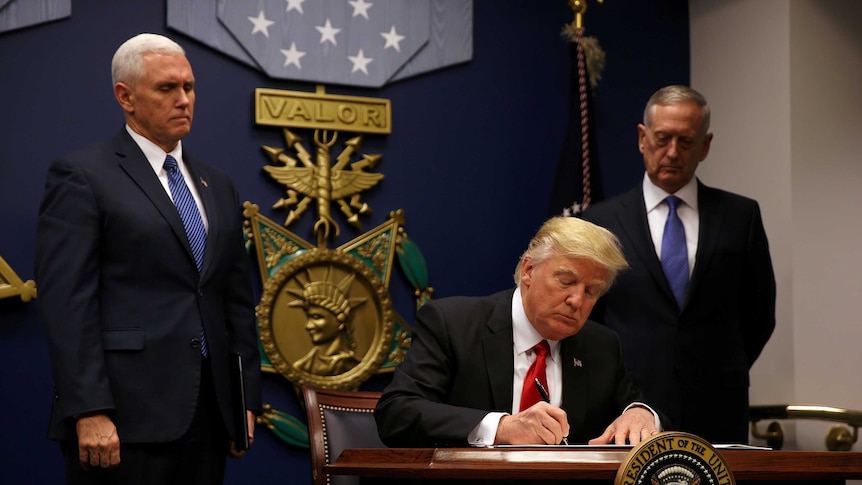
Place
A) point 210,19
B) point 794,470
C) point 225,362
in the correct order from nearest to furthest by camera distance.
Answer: point 794,470 → point 225,362 → point 210,19

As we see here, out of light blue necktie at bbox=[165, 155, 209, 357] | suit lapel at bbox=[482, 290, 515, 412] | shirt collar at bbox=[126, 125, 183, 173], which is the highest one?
shirt collar at bbox=[126, 125, 183, 173]

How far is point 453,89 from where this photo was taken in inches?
204

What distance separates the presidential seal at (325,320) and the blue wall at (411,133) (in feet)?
0.41

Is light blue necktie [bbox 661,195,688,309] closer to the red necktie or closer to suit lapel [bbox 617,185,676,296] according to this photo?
suit lapel [bbox 617,185,676,296]

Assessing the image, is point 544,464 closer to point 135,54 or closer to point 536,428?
point 536,428

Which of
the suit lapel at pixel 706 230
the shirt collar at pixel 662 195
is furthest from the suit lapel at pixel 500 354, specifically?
the shirt collar at pixel 662 195

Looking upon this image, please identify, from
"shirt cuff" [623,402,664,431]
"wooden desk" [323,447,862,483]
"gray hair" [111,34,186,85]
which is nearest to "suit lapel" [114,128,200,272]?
"gray hair" [111,34,186,85]

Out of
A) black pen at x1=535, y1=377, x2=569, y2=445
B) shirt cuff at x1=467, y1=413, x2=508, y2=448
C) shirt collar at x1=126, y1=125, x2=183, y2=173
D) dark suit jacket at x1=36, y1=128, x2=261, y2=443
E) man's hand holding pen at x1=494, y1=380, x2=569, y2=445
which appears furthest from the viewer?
shirt collar at x1=126, y1=125, x2=183, y2=173

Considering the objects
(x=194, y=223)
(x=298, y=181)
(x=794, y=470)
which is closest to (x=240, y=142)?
(x=298, y=181)

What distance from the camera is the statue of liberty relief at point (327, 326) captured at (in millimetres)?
4750

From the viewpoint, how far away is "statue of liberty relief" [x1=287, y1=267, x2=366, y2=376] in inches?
187

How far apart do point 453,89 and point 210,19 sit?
1.16 metres

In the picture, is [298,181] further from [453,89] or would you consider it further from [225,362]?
[225,362]

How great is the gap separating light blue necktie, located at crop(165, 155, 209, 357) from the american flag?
1412mm
